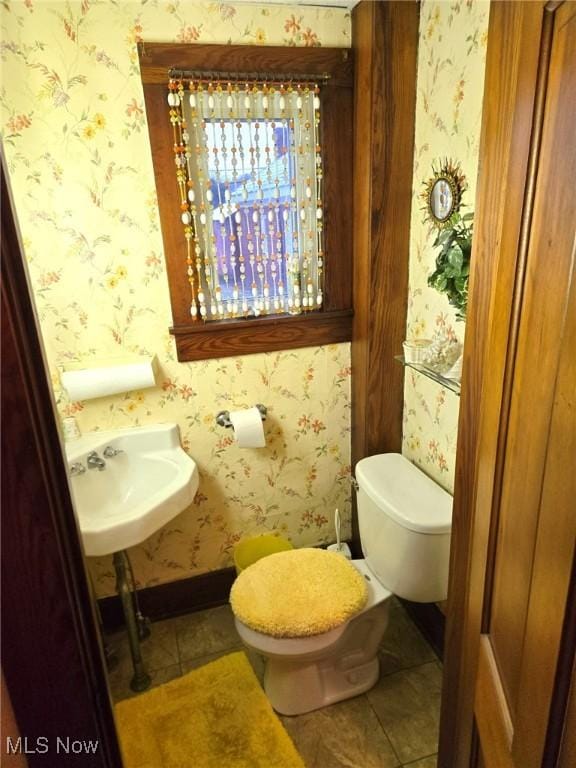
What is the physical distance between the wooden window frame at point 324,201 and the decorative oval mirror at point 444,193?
328 millimetres

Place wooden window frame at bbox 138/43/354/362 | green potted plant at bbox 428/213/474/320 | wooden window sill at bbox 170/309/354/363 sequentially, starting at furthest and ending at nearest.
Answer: wooden window sill at bbox 170/309/354/363 → wooden window frame at bbox 138/43/354/362 → green potted plant at bbox 428/213/474/320

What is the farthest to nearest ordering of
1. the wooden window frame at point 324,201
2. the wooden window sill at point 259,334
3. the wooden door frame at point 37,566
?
the wooden window sill at point 259,334, the wooden window frame at point 324,201, the wooden door frame at point 37,566

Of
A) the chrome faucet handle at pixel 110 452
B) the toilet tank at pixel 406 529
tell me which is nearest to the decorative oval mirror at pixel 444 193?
the toilet tank at pixel 406 529

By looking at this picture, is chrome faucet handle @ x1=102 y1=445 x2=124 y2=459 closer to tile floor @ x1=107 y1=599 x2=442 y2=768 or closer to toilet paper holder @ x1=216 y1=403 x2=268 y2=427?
toilet paper holder @ x1=216 y1=403 x2=268 y2=427

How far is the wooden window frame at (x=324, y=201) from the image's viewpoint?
1521mm

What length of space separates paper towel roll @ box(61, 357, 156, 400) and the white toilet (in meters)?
0.81

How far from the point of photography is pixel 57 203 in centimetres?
153

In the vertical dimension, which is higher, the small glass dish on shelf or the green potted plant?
the green potted plant

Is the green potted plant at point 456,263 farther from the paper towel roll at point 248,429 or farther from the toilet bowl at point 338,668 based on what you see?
the toilet bowl at point 338,668

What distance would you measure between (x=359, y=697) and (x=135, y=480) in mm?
1080

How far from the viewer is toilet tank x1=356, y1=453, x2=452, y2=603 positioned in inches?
57.8

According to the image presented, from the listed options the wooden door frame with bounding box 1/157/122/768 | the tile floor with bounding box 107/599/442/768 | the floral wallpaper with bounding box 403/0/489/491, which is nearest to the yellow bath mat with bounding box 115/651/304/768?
the tile floor with bounding box 107/599/442/768

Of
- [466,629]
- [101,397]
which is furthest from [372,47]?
[466,629]

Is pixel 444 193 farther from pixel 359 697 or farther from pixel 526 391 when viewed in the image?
pixel 359 697
